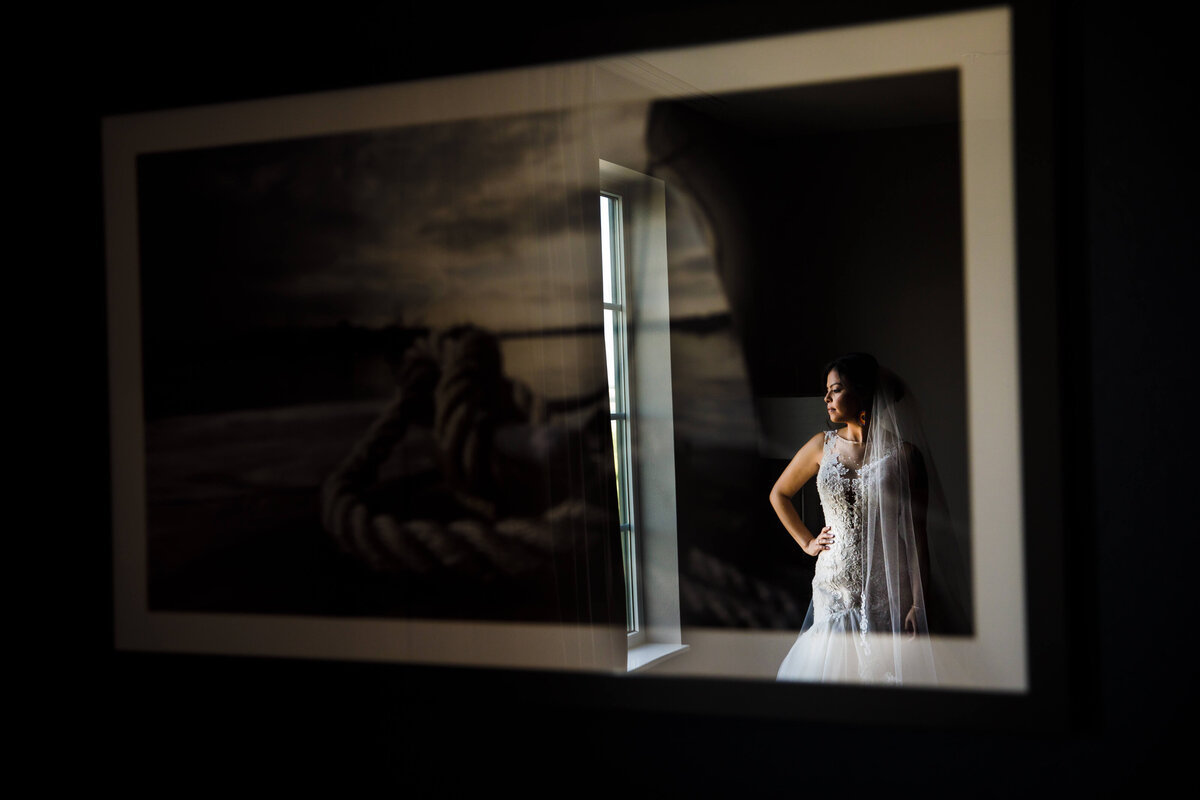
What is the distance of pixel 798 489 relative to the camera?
3346 mm

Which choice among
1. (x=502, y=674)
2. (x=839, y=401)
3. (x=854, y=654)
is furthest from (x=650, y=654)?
(x=839, y=401)

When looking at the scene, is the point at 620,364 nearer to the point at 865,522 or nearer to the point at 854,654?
the point at 865,522

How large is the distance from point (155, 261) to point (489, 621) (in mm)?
991

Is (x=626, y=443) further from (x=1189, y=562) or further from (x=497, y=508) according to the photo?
(x=1189, y=562)

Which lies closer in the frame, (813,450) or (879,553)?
(879,553)

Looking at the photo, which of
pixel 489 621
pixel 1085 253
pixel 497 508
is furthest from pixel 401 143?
pixel 1085 253

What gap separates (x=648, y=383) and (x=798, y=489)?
67cm

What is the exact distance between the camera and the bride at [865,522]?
2.57 metres

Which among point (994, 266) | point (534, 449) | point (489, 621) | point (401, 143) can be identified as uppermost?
point (401, 143)

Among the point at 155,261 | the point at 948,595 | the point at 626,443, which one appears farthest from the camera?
the point at 626,443

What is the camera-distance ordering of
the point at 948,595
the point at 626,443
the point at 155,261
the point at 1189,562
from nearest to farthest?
the point at 1189,562 < the point at 948,595 < the point at 155,261 < the point at 626,443

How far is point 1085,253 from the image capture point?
1485mm

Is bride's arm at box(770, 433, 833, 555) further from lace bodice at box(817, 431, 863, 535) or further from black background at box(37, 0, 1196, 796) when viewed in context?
black background at box(37, 0, 1196, 796)

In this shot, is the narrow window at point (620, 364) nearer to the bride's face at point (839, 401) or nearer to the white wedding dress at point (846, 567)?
the white wedding dress at point (846, 567)
